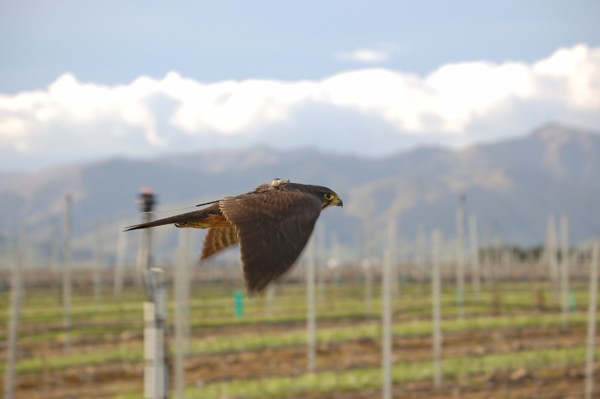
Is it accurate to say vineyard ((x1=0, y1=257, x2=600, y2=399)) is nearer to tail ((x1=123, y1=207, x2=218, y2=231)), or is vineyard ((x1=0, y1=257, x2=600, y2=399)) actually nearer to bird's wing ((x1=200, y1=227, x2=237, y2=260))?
bird's wing ((x1=200, y1=227, x2=237, y2=260))

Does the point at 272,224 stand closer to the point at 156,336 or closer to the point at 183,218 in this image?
the point at 183,218

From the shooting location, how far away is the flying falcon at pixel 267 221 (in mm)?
2021

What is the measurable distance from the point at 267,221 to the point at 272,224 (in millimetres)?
19

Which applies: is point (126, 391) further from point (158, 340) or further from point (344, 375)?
point (158, 340)

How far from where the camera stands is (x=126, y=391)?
1588 centimetres

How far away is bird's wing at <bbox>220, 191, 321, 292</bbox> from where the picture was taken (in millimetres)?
2043

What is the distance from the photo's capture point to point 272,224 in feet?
7.06

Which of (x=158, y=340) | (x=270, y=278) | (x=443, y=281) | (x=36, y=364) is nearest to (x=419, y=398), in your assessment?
(x=36, y=364)

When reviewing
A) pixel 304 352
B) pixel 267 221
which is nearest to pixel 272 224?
pixel 267 221

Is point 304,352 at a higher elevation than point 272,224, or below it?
below

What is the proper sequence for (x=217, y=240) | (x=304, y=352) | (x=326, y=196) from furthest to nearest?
(x=304, y=352) < (x=217, y=240) < (x=326, y=196)

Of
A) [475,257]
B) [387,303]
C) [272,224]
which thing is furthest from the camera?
[475,257]

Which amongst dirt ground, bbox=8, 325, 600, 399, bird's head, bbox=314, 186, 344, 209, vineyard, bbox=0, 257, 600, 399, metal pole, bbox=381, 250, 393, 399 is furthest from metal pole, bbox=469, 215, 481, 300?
bird's head, bbox=314, 186, 344, 209

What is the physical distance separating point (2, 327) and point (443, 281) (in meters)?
37.9
